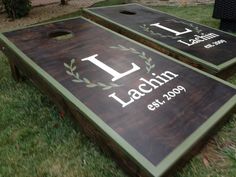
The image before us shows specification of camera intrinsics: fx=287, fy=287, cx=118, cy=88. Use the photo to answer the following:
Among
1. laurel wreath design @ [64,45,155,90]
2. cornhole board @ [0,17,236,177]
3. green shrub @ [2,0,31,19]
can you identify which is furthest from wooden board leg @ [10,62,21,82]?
green shrub @ [2,0,31,19]

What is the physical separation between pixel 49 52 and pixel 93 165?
1376 mm

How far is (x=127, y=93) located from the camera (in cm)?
250

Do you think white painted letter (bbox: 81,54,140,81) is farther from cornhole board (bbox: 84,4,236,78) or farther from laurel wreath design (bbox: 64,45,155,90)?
cornhole board (bbox: 84,4,236,78)

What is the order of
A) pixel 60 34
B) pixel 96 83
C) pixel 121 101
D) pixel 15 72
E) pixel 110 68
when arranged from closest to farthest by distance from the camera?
1. pixel 121 101
2. pixel 96 83
3. pixel 110 68
4. pixel 15 72
5. pixel 60 34

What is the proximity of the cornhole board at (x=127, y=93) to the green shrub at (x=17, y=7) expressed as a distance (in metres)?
3.86

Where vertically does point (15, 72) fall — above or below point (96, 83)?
below

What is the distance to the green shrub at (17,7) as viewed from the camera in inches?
275

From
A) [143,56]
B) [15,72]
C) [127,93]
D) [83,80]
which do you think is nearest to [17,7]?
[15,72]

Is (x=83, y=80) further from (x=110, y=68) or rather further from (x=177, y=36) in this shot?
(x=177, y=36)

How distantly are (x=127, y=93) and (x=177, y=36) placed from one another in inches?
67.3

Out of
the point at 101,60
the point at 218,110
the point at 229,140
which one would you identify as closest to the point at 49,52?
the point at 101,60

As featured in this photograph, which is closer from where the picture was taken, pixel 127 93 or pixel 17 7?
pixel 127 93

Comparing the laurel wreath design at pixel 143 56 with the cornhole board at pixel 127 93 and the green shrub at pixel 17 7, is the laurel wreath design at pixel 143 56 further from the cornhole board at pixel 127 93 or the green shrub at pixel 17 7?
the green shrub at pixel 17 7

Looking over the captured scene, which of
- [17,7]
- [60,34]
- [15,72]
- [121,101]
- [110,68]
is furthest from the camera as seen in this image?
[17,7]
